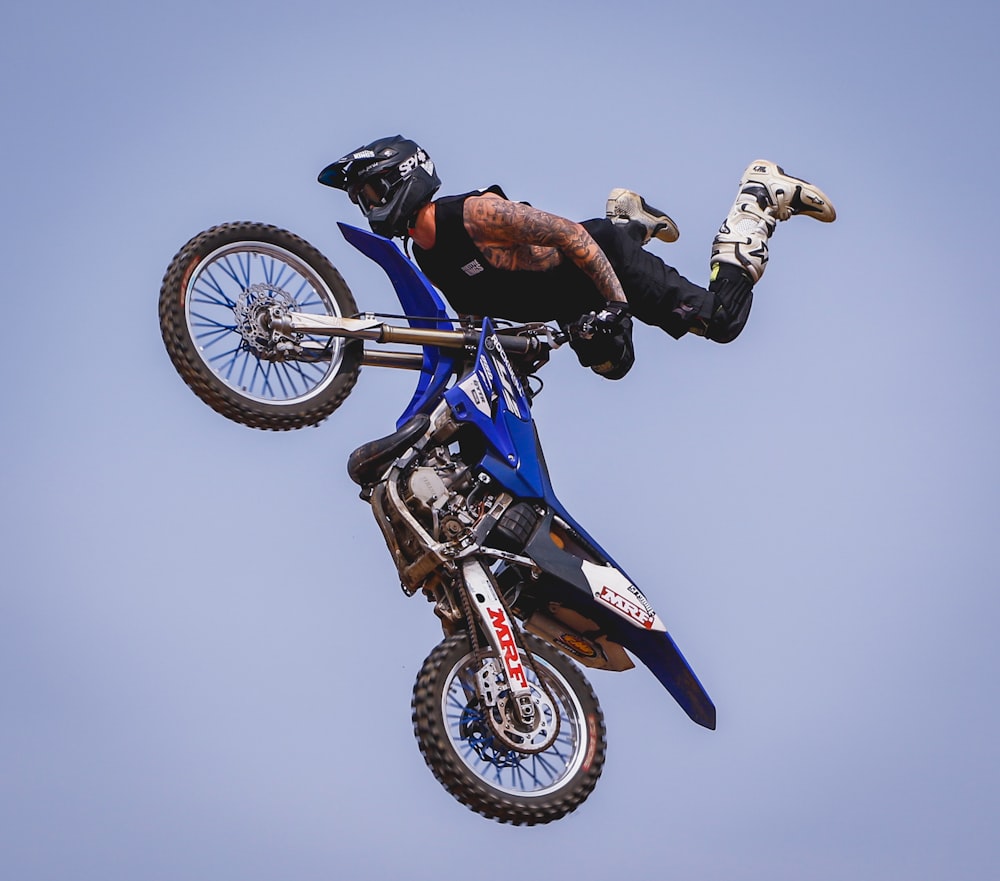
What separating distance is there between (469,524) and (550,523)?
2.07 feet

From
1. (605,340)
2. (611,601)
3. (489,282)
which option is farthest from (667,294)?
(611,601)

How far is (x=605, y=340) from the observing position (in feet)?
42.7

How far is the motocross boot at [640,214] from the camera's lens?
47.0 ft

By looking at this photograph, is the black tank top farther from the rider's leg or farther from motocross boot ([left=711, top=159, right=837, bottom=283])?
motocross boot ([left=711, top=159, right=837, bottom=283])

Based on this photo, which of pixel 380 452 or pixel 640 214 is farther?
pixel 640 214

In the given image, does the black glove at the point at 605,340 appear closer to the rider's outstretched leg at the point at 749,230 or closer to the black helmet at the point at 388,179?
the rider's outstretched leg at the point at 749,230

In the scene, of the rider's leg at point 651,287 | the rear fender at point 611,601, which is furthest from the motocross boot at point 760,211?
the rear fender at point 611,601

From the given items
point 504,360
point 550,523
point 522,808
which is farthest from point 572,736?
point 504,360

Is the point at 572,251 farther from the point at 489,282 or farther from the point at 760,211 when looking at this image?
the point at 760,211

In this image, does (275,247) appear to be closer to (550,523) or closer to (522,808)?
(550,523)

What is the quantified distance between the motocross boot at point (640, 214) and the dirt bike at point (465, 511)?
1759 mm

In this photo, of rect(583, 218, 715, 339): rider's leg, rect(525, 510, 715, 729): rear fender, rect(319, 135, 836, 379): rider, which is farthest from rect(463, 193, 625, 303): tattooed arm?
rect(525, 510, 715, 729): rear fender

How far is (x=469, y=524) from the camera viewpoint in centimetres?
1202

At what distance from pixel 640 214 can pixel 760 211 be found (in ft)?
2.88
